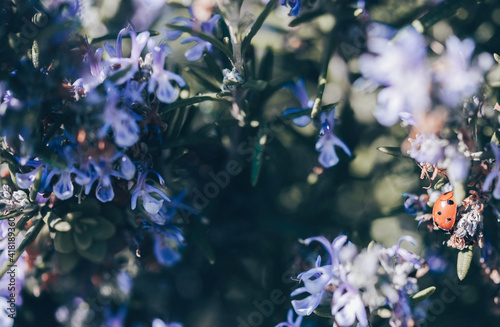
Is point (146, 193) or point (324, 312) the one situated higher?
point (146, 193)

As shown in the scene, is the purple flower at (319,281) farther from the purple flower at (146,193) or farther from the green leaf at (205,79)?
the green leaf at (205,79)

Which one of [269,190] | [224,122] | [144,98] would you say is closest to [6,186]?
[144,98]

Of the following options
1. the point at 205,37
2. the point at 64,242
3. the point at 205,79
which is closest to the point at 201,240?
the point at 64,242

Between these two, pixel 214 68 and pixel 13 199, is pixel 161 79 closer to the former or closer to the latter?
pixel 214 68

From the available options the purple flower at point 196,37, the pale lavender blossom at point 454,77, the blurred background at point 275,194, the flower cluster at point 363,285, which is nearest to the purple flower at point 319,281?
the flower cluster at point 363,285

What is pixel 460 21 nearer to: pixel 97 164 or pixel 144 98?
pixel 144 98

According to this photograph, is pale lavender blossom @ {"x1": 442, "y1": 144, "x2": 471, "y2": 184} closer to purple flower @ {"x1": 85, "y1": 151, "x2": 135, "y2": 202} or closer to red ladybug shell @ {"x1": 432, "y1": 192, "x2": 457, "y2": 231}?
red ladybug shell @ {"x1": 432, "y1": 192, "x2": 457, "y2": 231}
